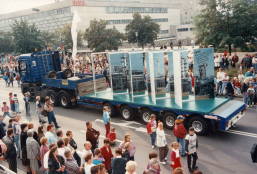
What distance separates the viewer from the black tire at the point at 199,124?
9835 millimetres

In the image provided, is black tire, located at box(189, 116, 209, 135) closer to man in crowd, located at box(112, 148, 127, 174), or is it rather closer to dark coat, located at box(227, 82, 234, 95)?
man in crowd, located at box(112, 148, 127, 174)

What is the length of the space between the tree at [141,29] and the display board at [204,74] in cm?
3294

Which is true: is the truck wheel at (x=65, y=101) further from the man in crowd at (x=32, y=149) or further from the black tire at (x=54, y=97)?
the man in crowd at (x=32, y=149)

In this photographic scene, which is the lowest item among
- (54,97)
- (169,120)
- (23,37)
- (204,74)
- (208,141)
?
(208,141)

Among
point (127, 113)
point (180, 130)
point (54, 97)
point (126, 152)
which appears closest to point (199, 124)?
point (180, 130)

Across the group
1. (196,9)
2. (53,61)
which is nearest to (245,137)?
(53,61)

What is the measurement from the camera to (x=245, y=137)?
979 centimetres

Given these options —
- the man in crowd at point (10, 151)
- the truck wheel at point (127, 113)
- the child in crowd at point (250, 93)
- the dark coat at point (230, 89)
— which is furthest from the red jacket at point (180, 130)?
the dark coat at point (230, 89)

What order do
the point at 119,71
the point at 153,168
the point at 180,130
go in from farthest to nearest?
1. the point at 119,71
2. the point at 180,130
3. the point at 153,168

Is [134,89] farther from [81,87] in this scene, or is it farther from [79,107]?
[79,107]

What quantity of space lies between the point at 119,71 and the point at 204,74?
4.95 metres

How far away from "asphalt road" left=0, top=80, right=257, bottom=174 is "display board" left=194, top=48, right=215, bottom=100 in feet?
6.56

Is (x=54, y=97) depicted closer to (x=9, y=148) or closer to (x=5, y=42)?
(x=9, y=148)

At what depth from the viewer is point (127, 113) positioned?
41.0 ft
